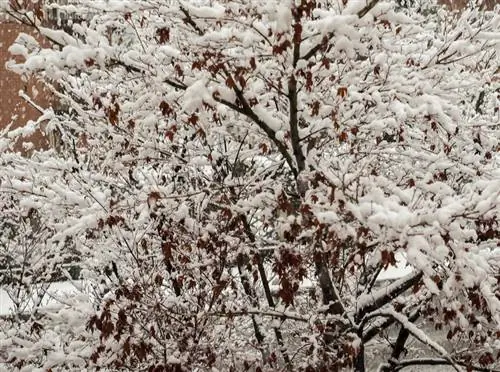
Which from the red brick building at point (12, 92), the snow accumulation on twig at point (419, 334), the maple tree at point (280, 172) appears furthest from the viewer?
the red brick building at point (12, 92)

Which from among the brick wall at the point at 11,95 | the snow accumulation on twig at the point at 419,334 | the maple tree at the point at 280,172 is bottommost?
the snow accumulation on twig at the point at 419,334

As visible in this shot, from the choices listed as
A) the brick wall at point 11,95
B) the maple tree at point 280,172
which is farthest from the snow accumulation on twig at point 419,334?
the brick wall at point 11,95

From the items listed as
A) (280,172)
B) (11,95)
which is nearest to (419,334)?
(280,172)

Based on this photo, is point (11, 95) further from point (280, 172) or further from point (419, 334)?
point (419, 334)

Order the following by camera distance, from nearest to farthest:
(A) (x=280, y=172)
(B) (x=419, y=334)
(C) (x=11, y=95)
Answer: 1. (B) (x=419, y=334)
2. (A) (x=280, y=172)
3. (C) (x=11, y=95)

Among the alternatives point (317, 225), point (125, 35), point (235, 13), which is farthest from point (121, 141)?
point (317, 225)

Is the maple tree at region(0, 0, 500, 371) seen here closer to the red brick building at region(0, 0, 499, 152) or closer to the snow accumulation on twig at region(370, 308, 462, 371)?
the snow accumulation on twig at region(370, 308, 462, 371)

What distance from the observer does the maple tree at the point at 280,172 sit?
136 inches

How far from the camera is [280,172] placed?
6.15m

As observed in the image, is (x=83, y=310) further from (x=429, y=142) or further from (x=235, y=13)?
(x=429, y=142)

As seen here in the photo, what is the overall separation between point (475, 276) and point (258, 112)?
7.08 feet

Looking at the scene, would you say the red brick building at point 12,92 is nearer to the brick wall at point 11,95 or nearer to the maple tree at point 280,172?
the brick wall at point 11,95

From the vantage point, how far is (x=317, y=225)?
11.8 feet

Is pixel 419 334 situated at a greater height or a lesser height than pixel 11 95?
lesser
